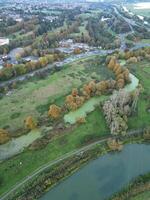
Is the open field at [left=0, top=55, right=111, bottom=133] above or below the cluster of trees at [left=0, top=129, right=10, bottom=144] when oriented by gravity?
below

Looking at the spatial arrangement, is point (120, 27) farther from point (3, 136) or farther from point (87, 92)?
point (3, 136)

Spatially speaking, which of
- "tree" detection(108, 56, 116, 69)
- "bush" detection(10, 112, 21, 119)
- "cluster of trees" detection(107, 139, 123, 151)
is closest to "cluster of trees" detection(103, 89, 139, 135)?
"cluster of trees" detection(107, 139, 123, 151)

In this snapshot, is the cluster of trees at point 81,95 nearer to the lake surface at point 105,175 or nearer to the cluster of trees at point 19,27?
the lake surface at point 105,175

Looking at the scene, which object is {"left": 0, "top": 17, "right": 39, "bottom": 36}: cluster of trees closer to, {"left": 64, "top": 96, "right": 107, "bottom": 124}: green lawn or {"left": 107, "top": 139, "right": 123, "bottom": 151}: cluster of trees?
{"left": 64, "top": 96, "right": 107, "bottom": 124}: green lawn

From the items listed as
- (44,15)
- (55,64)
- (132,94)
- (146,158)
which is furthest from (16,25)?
(146,158)

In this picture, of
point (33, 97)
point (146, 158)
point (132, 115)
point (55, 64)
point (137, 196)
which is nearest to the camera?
point (137, 196)

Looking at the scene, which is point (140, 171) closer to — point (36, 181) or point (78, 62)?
point (36, 181)
